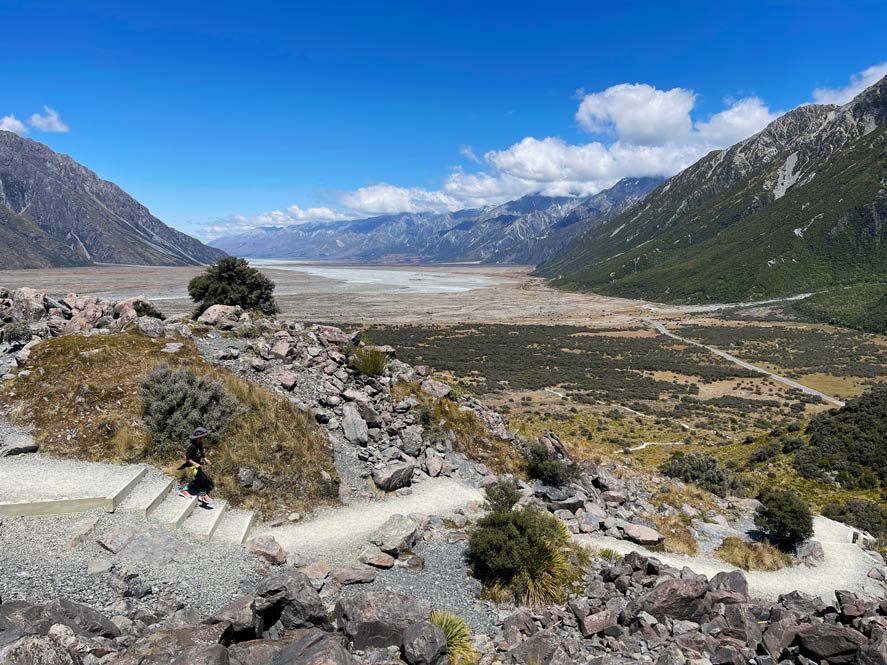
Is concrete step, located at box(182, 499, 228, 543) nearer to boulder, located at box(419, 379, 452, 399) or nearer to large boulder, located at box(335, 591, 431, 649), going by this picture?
large boulder, located at box(335, 591, 431, 649)

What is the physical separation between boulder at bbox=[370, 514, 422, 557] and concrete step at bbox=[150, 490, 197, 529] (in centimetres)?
497

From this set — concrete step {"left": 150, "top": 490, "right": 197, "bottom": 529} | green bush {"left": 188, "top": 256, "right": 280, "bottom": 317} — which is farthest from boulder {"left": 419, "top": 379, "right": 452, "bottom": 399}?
green bush {"left": 188, "top": 256, "right": 280, "bottom": 317}

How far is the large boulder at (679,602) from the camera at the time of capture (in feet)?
37.1

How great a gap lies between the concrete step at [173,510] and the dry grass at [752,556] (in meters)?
17.8

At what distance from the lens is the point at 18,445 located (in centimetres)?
1366

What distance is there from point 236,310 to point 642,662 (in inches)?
964

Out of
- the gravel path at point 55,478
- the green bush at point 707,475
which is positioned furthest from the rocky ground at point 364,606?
the green bush at point 707,475

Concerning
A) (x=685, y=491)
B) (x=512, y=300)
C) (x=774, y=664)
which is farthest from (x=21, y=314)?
(x=512, y=300)

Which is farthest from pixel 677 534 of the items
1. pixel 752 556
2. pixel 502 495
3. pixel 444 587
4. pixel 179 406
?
pixel 179 406

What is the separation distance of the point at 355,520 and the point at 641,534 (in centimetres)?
1007

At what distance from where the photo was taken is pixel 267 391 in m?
18.9

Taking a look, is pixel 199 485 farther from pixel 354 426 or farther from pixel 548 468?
pixel 548 468

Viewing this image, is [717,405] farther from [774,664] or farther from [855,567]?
[774,664]

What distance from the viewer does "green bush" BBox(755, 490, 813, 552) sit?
1795 cm
